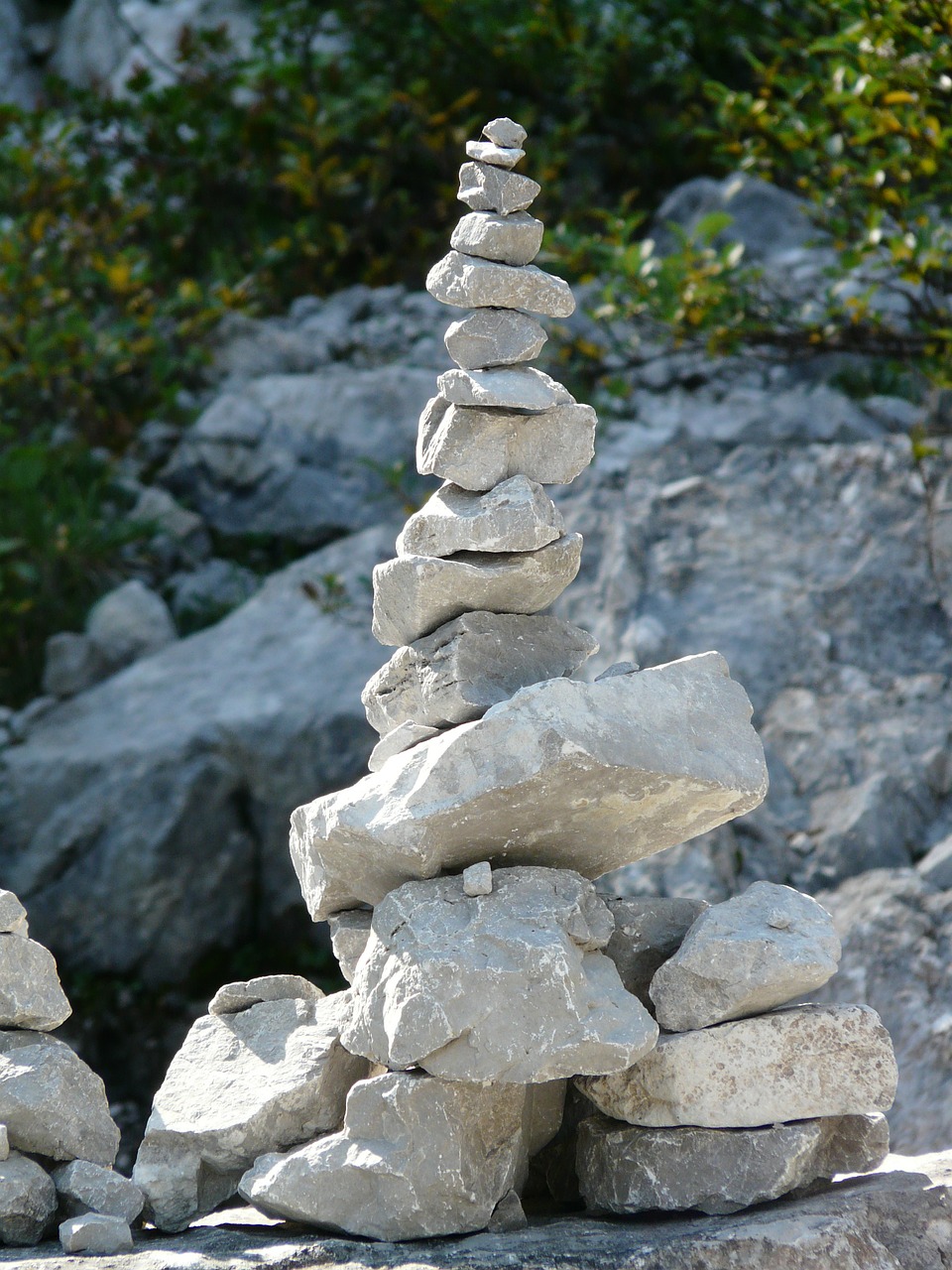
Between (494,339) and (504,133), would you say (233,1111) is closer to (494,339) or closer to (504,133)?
(494,339)

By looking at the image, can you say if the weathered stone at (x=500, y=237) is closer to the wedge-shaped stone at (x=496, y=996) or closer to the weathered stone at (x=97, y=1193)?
the wedge-shaped stone at (x=496, y=996)

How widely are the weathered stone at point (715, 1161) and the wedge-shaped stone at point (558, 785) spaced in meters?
0.65

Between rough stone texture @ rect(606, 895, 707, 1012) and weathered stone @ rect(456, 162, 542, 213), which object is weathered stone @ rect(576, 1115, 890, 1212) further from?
weathered stone @ rect(456, 162, 542, 213)

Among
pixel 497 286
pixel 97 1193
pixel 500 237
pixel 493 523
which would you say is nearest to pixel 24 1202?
pixel 97 1193

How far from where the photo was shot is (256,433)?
9602 mm

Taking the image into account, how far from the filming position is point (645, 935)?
137 inches

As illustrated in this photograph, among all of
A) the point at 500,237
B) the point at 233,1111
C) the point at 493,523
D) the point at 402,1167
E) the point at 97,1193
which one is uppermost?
the point at 500,237

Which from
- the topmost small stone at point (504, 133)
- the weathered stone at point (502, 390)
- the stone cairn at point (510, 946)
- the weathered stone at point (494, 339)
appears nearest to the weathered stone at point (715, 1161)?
the stone cairn at point (510, 946)

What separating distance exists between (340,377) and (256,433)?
2.26 feet

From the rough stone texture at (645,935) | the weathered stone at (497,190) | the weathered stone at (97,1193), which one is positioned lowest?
the weathered stone at (97,1193)

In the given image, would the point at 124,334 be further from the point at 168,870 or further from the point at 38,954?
the point at 38,954

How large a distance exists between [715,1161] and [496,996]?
64 centimetres

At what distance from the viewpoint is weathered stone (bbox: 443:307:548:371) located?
3.57 meters

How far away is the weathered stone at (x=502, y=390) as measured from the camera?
11.3ft
